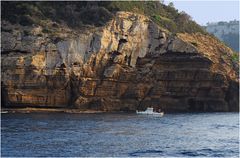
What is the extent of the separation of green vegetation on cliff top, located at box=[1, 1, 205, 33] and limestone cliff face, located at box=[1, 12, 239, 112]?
2.40 metres

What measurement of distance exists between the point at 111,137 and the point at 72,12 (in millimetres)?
45280

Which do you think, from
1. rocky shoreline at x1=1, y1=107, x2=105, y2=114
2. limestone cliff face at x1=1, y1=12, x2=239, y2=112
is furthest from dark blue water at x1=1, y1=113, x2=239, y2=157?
limestone cliff face at x1=1, y1=12, x2=239, y2=112

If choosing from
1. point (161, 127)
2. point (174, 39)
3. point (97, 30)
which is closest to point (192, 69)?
point (174, 39)

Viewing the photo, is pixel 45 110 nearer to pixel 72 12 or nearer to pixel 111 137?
pixel 72 12

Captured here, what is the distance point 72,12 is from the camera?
9181cm

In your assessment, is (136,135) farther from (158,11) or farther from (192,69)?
(158,11)

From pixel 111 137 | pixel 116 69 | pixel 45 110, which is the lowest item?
pixel 111 137

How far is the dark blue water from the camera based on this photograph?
1628 inches

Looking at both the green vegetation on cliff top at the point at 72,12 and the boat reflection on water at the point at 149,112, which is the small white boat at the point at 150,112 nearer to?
the boat reflection on water at the point at 149,112

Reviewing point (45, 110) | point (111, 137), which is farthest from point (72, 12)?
point (111, 137)

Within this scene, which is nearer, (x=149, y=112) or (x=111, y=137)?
(x=111, y=137)

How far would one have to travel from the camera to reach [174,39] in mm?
92188

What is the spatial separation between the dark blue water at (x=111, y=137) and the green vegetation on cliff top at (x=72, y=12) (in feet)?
72.9

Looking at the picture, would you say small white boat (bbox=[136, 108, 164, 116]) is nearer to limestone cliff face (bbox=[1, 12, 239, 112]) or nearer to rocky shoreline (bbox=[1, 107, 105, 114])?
limestone cliff face (bbox=[1, 12, 239, 112])
